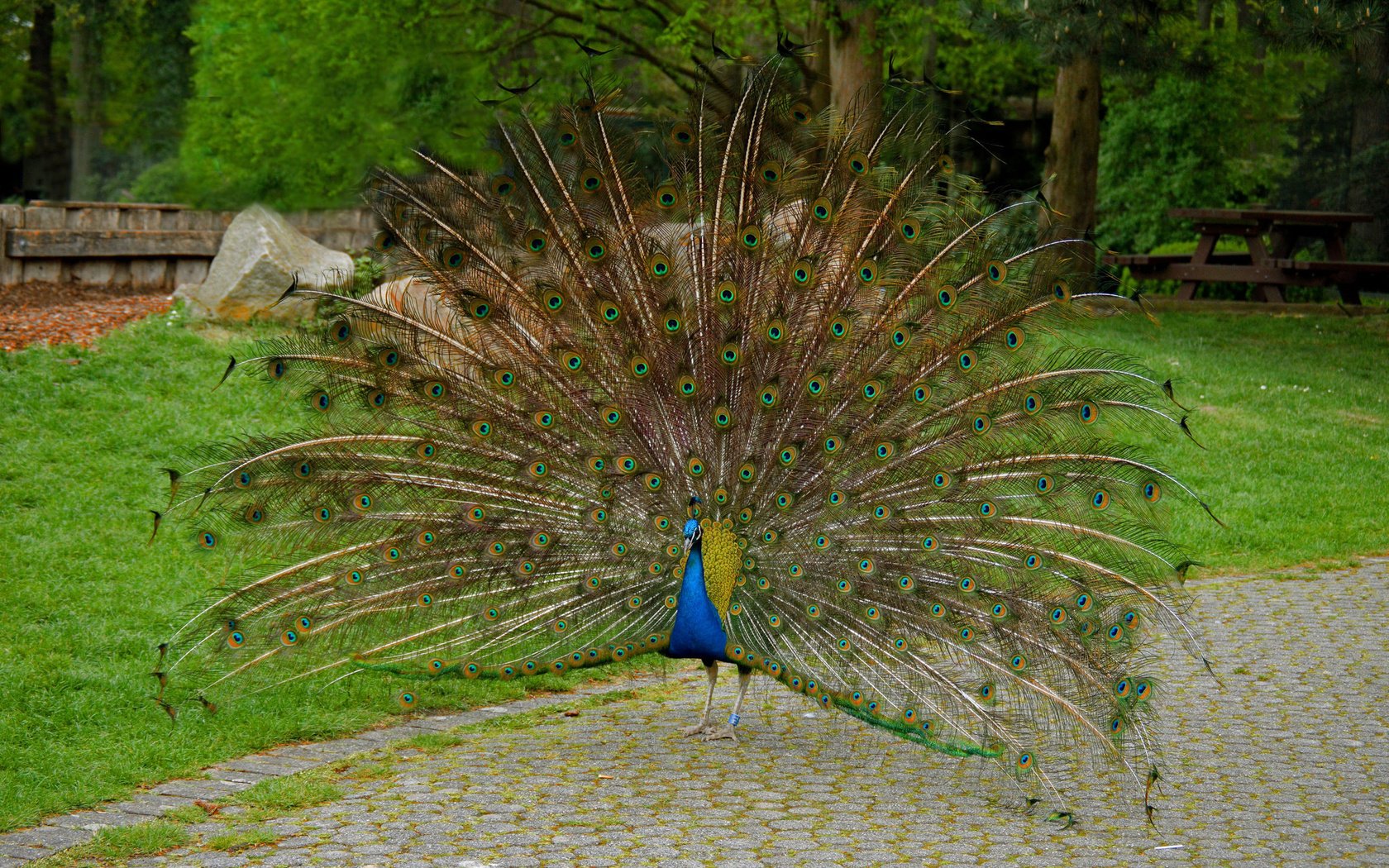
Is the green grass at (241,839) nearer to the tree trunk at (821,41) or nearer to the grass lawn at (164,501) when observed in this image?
the grass lawn at (164,501)

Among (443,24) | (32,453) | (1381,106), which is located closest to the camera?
(32,453)

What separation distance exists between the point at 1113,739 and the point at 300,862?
2.95m

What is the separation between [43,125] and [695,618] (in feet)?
94.4

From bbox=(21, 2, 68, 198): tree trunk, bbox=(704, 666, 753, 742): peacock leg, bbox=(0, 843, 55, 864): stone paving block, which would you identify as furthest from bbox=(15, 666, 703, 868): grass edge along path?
bbox=(21, 2, 68, 198): tree trunk

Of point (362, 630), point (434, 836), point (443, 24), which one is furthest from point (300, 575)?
point (443, 24)

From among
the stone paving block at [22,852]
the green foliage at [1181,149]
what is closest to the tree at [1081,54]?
the green foliage at [1181,149]

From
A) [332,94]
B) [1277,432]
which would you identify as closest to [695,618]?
[1277,432]

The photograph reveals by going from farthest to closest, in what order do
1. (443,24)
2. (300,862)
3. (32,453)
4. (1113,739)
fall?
(443,24) → (32,453) → (1113,739) → (300,862)

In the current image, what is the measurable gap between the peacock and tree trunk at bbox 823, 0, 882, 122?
11255 millimetres

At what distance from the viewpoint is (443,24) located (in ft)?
67.7

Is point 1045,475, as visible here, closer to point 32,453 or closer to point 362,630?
point 362,630

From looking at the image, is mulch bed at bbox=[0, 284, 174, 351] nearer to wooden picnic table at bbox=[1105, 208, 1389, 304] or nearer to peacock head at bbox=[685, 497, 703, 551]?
peacock head at bbox=[685, 497, 703, 551]

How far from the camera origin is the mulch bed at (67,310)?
1266 cm

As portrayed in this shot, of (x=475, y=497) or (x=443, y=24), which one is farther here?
(x=443, y=24)
